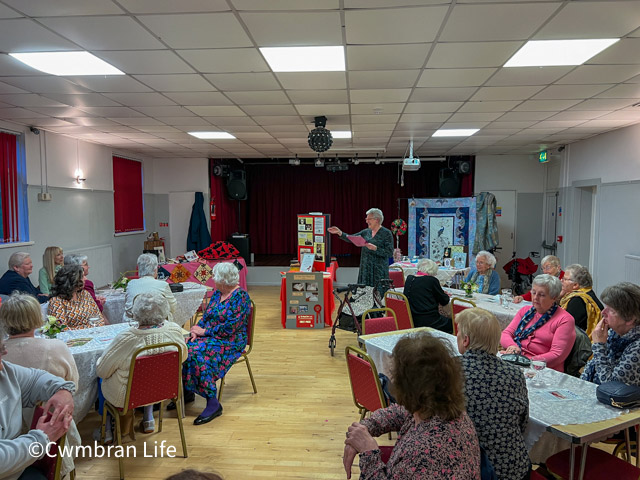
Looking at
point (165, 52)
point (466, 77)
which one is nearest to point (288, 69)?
point (165, 52)

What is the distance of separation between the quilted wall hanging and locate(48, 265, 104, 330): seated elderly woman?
6.49 m

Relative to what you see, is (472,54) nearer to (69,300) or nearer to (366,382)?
(366,382)

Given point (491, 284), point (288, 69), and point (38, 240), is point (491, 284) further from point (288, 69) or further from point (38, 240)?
point (38, 240)

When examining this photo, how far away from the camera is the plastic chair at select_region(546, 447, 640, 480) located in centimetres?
189

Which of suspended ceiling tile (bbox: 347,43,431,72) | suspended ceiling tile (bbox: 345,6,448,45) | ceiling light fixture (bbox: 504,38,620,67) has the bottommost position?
suspended ceiling tile (bbox: 345,6,448,45)

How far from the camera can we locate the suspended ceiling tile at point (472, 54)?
3.10 metres

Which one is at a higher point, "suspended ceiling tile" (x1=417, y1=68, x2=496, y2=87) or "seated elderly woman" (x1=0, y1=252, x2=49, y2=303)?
"suspended ceiling tile" (x1=417, y1=68, x2=496, y2=87)

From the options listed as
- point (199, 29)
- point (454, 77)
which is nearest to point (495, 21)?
point (454, 77)

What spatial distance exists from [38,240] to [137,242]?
303 cm

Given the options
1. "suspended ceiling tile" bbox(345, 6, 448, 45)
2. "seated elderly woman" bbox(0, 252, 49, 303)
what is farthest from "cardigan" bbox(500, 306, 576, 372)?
"seated elderly woman" bbox(0, 252, 49, 303)

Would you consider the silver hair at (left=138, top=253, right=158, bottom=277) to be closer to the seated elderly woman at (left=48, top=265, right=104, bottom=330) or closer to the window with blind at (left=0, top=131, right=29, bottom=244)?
the seated elderly woman at (left=48, top=265, right=104, bottom=330)

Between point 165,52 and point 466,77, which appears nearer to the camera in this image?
point 165,52

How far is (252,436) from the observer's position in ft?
10.3

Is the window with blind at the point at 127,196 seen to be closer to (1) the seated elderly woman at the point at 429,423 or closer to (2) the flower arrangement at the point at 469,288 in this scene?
(2) the flower arrangement at the point at 469,288
